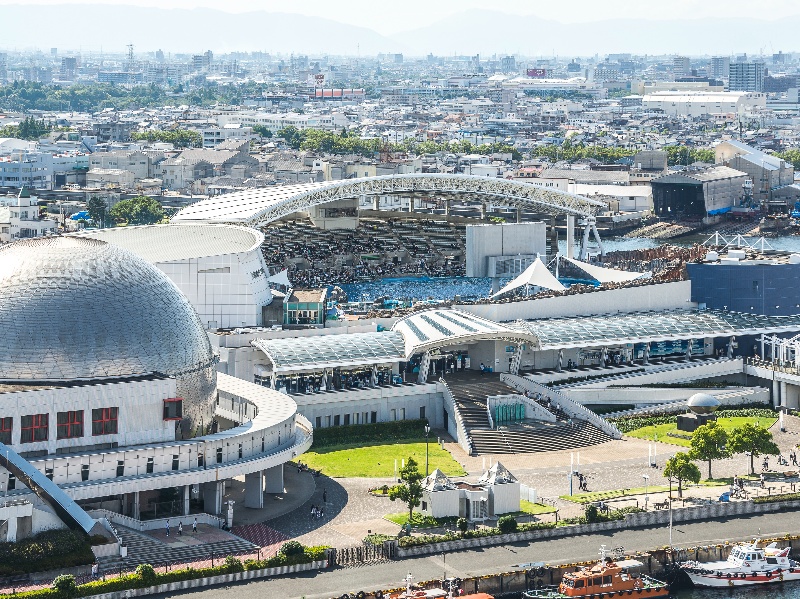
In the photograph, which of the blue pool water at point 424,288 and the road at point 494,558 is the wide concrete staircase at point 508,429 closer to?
the road at point 494,558

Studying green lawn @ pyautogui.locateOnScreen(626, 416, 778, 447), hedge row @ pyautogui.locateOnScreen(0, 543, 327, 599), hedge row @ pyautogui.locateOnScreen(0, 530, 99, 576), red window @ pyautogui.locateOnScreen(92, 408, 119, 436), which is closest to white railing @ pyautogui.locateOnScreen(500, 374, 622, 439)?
green lawn @ pyautogui.locateOnScreen(626, 416, 778, 447)

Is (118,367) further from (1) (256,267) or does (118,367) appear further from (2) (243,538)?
(1) (256,267)

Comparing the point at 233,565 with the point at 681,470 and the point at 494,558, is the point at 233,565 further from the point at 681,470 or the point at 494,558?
the point at 681,470

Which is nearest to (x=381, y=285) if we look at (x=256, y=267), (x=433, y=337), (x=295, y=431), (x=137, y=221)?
(x=256, y=267)

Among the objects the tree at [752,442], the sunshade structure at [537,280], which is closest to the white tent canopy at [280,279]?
the sunshade structure at [537,280]

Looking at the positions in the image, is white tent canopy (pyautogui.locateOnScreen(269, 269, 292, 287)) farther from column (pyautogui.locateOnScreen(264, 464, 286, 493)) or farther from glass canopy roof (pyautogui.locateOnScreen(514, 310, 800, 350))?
column (pyautogui.locateOnScreen(264, 464, 286, 493))

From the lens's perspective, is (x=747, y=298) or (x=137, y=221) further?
(x=137, y=221)

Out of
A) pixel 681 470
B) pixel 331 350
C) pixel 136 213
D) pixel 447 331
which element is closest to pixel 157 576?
pixel 681 470
